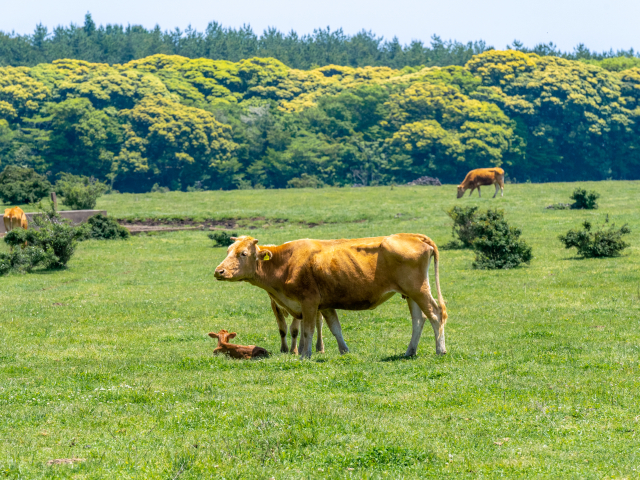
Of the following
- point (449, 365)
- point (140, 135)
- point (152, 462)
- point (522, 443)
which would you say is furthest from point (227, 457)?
point (140, 135)

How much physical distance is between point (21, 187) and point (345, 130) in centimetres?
5575

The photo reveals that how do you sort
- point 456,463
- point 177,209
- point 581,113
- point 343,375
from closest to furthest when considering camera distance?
1. point 456,463
2. point 343,375
3. point 177,209
4. point 581,113

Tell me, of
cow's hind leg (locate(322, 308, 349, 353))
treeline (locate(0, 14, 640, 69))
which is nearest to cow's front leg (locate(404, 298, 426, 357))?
cow's hind leg (locate(322, 308, 349, 353))

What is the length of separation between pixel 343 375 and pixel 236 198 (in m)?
48.0

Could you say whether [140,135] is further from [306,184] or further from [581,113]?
[581,113]

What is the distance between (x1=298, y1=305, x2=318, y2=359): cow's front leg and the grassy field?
223mm

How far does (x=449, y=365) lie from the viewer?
12398 mm

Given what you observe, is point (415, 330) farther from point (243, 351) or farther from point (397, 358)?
point (243, 351)

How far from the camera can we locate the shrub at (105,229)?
3978cm

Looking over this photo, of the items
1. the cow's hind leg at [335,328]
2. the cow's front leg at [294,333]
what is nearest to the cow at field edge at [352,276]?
the cow's hind leg at [335,328]

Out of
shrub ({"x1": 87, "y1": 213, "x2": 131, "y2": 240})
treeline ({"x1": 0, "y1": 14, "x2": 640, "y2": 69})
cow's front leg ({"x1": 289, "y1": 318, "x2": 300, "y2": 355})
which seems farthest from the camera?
treeline ({"x1": 0, "y1": 14, "x2": 640, "y2": 69})

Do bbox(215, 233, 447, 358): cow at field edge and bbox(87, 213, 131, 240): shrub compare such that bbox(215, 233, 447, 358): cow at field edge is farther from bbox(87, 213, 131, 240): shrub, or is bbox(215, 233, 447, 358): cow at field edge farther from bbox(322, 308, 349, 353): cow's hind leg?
bbox(87, 213, 131, 240): shrub

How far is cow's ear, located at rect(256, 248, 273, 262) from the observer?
1352 centimetres

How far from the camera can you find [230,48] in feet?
506
